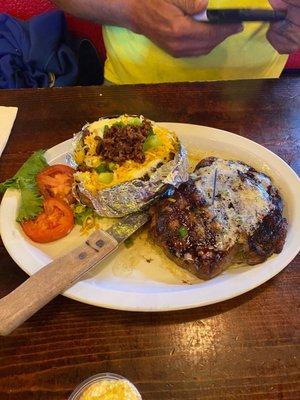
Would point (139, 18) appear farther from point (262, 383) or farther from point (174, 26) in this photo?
point (262, 383)

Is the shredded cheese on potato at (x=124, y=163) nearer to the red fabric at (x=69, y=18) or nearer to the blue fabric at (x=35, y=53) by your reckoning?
the blue fabric at (x=35, y=53)

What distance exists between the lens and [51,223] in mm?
1350

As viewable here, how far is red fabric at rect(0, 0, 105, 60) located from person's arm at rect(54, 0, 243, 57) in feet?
0.79

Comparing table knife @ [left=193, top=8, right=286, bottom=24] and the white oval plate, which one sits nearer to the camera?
the white oval plate

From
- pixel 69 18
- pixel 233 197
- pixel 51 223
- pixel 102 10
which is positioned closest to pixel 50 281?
pixel 51 223

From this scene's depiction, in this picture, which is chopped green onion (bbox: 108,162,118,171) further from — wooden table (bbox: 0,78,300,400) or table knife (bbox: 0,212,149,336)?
wooden table (bbox: 0,78,300,400)

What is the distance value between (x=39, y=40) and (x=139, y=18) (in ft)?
1.65

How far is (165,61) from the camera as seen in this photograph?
2031 millimetres

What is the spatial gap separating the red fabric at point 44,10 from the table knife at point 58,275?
131cm

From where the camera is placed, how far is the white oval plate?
1.13 meters

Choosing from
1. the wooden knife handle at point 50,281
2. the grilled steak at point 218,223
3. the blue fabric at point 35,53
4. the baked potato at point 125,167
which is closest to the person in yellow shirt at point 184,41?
the blue fabric at point 35,53

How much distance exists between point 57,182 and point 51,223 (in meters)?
0.16

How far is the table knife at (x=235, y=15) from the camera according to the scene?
72.2 inches

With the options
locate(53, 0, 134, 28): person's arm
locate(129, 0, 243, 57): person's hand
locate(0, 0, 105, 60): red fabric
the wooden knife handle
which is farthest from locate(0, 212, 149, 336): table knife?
locate(0, 0, 105, 60): red fabric
